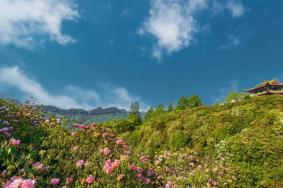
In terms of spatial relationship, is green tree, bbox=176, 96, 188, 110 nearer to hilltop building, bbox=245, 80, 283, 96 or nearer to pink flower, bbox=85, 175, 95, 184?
hilltop building, bbox=245, 80, 283, 96

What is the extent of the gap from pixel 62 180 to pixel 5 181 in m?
1.21

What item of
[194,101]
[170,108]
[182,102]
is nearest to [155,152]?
[194,101]

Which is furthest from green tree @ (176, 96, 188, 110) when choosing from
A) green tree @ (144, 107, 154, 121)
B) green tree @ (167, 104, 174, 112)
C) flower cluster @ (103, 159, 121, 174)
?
flower cluster @ (103, 159, 121, 174)

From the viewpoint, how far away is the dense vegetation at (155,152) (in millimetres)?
4637

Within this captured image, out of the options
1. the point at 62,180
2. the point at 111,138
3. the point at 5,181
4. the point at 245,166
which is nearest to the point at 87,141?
the point at 111,138

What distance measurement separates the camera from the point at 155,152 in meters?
12.6

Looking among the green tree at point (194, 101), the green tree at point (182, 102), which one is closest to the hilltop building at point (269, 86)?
the green tree at point (194, 101)

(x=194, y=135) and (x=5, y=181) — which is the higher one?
(x=194, y=135)

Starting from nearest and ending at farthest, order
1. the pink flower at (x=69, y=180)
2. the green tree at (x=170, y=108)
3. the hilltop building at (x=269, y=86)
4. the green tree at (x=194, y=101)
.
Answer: the pink flower at (x=69, y=180) < the green tree at (x=194, y=101) < the green tree at (x=170, y=108) < the hilltop building at (x=269, y=86)

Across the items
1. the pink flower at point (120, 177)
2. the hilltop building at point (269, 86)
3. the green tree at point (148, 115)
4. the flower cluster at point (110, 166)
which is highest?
the hilltop building at point (269, 86)

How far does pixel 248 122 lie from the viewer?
1603cm

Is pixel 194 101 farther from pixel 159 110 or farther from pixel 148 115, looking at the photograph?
pixel 148 115

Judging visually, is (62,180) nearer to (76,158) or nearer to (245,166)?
(76,158)

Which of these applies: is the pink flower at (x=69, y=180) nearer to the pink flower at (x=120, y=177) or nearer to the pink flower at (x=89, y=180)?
the pink flower at (x=89, y=180)
